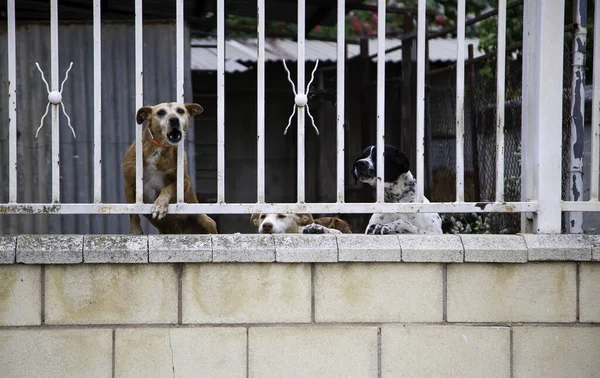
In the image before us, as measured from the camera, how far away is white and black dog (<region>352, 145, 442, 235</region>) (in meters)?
4.83

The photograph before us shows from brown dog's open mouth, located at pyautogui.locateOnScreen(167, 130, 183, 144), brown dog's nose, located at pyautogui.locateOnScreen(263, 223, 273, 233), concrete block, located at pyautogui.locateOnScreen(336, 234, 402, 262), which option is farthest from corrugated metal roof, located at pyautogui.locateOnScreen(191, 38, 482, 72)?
concrete block, located at pyautogui.locateOnScreen(336, 234, 402, 262)

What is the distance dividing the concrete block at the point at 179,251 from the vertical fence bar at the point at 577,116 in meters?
2.12

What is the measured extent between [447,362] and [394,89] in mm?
6178

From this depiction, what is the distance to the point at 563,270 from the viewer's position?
359 centimetres

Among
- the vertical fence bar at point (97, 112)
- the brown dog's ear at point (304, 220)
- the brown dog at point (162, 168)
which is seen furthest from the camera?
the brown dog's ear at point (304, 220)

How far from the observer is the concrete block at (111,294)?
3.51 m

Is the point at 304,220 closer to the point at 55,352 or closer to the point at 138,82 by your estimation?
the point at 138,82

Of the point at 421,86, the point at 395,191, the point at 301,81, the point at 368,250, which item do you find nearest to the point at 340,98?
the point at 301,81

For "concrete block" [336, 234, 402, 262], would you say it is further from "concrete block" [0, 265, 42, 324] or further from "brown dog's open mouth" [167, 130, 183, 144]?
"concrete block" [0, 265, 42, 324]

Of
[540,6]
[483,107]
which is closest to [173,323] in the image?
[540,6]

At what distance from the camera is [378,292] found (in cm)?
360

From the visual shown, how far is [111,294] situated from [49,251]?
14.1 inches

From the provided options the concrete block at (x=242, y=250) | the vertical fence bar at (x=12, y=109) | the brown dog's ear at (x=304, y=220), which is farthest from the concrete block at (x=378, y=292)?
the brown dog's ear at (x=304, y=220)

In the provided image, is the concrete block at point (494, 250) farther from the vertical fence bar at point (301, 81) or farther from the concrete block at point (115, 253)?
the concrete block at point (115, 253)
